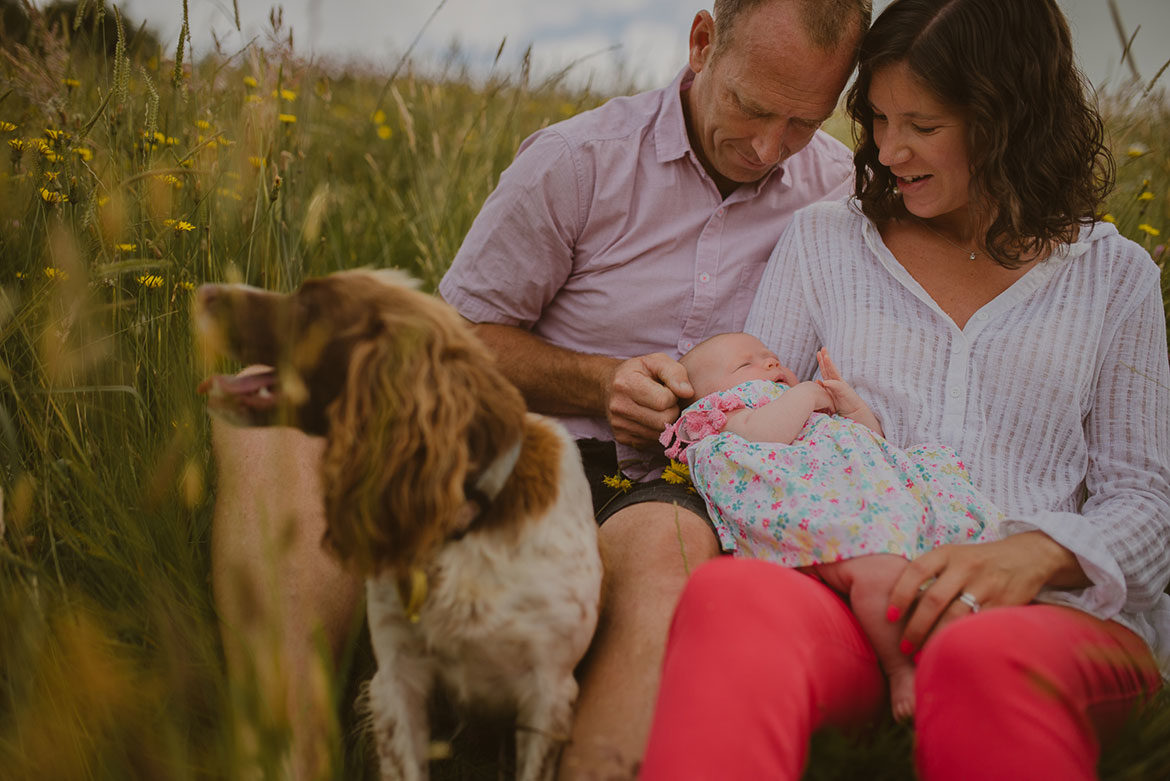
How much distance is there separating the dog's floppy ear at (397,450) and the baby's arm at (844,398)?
120 cm

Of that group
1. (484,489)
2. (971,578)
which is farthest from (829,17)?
(484,489)

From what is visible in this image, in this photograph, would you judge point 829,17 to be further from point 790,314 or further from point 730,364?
point 730,364

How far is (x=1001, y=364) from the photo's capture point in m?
2.46

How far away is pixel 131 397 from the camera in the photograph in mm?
2447

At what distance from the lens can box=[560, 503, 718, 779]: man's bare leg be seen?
6.00 feet

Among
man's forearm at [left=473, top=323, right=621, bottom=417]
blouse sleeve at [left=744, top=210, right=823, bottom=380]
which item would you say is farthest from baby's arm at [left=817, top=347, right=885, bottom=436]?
man's forearm at [left=473, top=323, right=621, bottom=417]

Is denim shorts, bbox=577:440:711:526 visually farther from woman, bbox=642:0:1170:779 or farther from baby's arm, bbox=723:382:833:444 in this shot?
woman, bbox=642:0:1170:779

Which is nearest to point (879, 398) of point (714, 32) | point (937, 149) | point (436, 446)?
point (937, 149)

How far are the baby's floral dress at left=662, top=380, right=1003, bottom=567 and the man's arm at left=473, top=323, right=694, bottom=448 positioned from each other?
11cm

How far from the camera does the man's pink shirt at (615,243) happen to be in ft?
9.36

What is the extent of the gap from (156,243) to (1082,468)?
8.92 ft

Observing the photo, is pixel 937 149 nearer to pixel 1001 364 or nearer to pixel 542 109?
pixel 1001 364

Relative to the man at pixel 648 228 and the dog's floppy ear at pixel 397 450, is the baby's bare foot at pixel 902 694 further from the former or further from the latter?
the dog's floppy ear at pixel 397 450

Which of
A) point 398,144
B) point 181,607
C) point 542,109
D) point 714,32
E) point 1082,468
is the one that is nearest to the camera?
point 181,607
